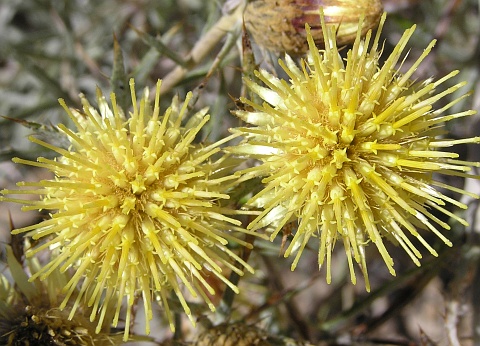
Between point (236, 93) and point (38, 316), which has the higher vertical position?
point (236, 93)

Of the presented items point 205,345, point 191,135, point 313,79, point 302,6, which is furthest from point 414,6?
point 205,345

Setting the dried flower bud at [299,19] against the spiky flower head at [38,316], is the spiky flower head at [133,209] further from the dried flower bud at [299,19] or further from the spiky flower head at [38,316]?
the dried flower bud at [299,19]

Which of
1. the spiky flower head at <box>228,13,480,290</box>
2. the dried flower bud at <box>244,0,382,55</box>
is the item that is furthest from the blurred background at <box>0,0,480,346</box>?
the spiky flower head at <box>228,13,480,290</box>

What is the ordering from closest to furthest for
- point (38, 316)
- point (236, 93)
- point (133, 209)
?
1. point (133, 209)
2. point (38, 316)
3. point (236, 93)

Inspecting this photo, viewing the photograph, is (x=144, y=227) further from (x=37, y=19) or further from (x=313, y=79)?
(x=37, y=19)

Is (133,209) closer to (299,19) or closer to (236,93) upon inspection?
(299,19)

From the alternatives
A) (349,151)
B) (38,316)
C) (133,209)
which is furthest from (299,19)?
(38,316)

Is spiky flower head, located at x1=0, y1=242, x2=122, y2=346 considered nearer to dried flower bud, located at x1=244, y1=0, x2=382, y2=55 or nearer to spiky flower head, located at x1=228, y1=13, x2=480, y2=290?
spiky flower head, located at x1=228, y1=13, x2=480, y2=290

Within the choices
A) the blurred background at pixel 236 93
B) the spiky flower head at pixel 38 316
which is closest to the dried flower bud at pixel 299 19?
the blurred background at pixel 236 93
